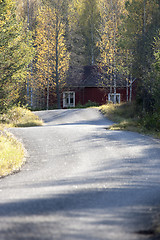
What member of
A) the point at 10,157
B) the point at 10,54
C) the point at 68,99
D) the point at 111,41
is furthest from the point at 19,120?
the point at 68,99

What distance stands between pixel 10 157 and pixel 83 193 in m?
5.30

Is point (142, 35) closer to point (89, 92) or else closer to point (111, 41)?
point (111, 41)

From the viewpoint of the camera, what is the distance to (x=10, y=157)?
12.3m

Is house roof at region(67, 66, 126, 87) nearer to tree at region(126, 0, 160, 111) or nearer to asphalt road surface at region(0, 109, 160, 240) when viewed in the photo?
tree at region(126, 0, 160, 111)

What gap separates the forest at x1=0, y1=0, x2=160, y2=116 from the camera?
1686 cm

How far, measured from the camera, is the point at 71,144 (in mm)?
16328

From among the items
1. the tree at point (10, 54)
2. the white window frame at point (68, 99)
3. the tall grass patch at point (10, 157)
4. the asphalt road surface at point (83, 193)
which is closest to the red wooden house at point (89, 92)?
the white window frame at point (68, 99)

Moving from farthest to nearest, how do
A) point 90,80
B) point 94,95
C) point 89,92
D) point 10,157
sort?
point 90,80, point 89,92, point 94,95, point 10,157

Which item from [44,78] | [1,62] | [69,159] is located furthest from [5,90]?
[44,78]

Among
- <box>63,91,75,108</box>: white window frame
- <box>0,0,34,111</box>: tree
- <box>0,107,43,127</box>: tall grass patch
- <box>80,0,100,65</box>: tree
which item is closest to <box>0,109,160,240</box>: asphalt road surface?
<box>0,0,34,111</box>: tree

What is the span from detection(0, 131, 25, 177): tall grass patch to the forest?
2.38 m

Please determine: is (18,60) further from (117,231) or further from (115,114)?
(115,114)

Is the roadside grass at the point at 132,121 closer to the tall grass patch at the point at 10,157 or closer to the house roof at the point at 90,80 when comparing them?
the tall grass patch at the point at 10,157

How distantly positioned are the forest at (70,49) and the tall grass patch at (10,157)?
238 centimetres
